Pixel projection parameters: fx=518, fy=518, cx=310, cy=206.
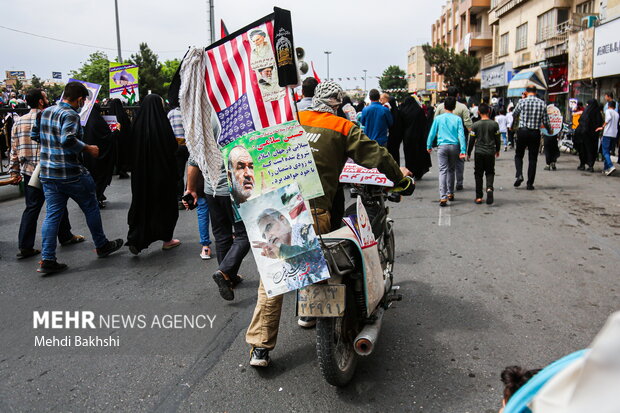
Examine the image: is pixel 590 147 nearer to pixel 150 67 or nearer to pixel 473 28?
pixel 473 28

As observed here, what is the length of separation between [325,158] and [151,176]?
3609 millimetres

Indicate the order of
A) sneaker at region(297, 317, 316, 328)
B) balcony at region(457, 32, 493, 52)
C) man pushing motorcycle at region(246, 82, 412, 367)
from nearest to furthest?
man pushing motorcycle at region(246, 82, 412, 367), sneaker at region(297, 317, 316, 328), balcony at region(457, 32, 493, 52)

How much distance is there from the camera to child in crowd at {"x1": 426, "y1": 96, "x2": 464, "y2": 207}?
29.2ft

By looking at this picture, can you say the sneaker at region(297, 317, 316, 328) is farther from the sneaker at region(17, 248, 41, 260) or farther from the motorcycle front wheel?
the sneaker at region(17, 248, 41, 260)

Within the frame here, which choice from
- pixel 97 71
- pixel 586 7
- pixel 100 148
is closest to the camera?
pixel 100 148

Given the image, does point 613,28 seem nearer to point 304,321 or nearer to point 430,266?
point 430,266

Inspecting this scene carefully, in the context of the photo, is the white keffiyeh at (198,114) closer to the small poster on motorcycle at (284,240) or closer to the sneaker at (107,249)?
the small poster on motorcycle at (284,240)

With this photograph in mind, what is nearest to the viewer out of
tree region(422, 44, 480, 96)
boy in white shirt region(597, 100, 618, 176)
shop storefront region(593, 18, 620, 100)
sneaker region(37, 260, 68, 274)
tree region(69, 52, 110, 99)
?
sneaker region(37, 260, 68, 274)

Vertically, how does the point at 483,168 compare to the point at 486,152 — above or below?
below

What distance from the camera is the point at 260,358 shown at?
345 centimetres

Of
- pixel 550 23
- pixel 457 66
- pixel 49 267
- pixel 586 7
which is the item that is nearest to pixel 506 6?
pixel 550 23

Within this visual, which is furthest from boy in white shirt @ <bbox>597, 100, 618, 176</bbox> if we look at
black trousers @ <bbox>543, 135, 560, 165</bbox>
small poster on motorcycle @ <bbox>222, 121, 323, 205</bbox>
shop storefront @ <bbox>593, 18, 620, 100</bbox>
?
small poster on motorcycle @ <bbox>222, 121, 323, 205</bbox>

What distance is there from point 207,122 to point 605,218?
270 inches

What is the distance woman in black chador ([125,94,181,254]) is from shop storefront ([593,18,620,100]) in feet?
49.5
